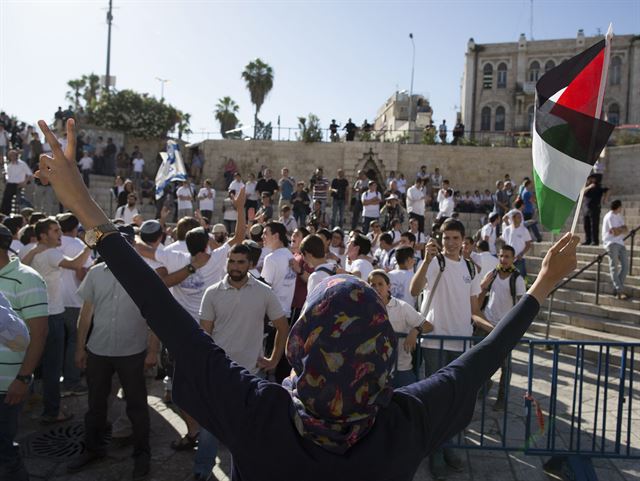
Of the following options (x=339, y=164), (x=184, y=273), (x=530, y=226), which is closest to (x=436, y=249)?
(x=184, y=273)

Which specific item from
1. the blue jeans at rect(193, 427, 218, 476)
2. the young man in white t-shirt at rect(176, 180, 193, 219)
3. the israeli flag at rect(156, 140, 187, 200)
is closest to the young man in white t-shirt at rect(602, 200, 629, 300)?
the israeli flag at rect(156, 140, 187, 200)

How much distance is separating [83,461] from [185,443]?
794mm

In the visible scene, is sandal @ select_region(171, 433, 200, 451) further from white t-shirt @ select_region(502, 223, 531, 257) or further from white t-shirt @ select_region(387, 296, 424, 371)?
white t-shirt @ select_region(502, 223, 531, 257)

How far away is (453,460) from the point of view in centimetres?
439

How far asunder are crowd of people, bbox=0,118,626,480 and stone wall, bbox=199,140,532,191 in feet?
59.9

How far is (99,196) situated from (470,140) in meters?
17.6

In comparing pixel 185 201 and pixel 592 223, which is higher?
pixel 185 201

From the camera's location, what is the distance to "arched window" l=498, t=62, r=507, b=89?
42.9 meters

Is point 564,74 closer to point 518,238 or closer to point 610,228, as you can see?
point 518,238

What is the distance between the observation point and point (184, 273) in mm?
4668

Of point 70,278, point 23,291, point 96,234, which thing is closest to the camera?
point 96,234

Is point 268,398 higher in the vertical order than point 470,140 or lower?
lower

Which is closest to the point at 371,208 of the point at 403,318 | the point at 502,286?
the point at 502,286

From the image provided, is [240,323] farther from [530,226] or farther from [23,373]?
[530,226]
